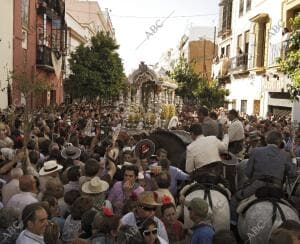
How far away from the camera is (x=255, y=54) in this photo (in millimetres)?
29750

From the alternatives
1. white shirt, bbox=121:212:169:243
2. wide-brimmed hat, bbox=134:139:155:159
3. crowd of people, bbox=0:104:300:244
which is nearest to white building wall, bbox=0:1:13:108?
crowd of people, bbox=0:104:300:244

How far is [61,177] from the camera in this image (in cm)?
713

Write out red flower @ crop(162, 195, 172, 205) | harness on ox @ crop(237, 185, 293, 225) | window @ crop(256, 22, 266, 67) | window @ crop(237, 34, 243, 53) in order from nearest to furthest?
red flower @ crop(162, 195, 172, 205) < harness on ox @ crop(237, 185, 293, 225) < window @ crop(256, 22, 266, 67) < window @ crop(237, 34, 243, 53)

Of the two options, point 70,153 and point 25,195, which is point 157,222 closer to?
point 25,195

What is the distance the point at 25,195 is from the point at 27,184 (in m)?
0.13

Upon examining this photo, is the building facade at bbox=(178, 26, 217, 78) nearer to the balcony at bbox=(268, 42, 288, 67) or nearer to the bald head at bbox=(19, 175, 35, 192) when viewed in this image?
the balcony at bbox=(268, 42, 288, 67)

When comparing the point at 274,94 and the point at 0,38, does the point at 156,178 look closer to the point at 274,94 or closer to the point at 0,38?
the point at 0,38

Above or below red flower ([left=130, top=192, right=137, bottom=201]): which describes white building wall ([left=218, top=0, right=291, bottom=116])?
above

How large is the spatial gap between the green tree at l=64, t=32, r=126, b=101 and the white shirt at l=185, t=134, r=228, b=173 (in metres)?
22.7

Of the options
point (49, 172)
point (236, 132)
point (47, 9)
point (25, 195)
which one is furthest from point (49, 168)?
point (47, 9)

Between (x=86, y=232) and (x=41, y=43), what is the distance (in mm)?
26555

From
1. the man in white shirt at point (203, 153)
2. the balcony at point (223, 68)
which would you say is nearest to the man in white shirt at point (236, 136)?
the man in white shirt at point (203, 153)

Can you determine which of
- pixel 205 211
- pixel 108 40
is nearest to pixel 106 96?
pixel 108 40

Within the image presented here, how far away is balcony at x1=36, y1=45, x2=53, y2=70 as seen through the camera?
97.3 feet
